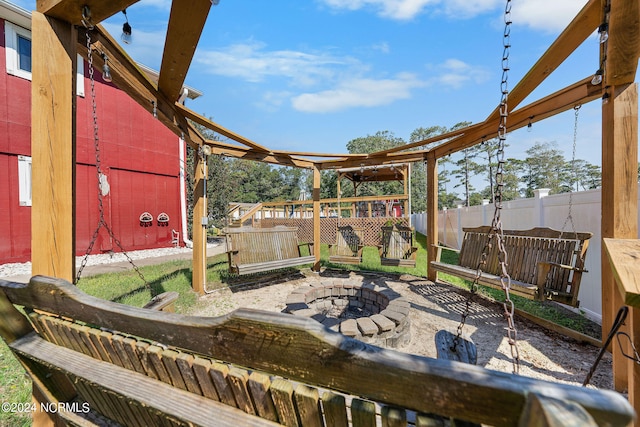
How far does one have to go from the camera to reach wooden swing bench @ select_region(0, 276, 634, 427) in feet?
1.69

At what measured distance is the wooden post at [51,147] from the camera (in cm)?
165

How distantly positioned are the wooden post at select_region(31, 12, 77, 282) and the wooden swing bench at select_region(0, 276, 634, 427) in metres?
0.44

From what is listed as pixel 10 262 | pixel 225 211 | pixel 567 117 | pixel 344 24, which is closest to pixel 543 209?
pixel 567 117

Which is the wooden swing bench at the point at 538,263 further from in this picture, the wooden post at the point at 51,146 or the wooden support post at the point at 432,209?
the wooden post at the point at 51,146

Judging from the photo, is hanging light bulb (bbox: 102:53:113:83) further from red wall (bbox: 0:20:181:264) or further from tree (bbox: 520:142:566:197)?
tree (bbox: 520:142:566:197)

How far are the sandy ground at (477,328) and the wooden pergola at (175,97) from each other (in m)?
0.47

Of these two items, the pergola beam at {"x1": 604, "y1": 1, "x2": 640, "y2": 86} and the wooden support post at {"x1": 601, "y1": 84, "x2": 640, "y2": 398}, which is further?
the wooden support post at {"x1": 601, "y1": 84, "x2": 640, "y2": 398}

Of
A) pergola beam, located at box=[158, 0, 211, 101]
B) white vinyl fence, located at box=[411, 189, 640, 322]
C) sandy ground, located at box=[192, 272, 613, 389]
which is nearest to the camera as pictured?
pergola beam, located at box=[158, 0, 211, 101]

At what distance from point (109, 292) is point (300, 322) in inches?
202

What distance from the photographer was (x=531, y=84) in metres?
2.70

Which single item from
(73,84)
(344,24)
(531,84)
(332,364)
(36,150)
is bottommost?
(332,364)

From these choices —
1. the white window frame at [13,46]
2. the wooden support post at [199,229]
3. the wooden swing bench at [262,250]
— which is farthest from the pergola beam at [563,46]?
the white window frame at [13,46]

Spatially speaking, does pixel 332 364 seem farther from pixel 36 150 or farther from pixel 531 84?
pixel 531 84

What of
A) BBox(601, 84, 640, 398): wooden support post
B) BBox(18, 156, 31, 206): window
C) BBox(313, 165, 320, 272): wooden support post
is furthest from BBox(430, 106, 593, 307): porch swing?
BBox(18, 156, 31, 206): window
